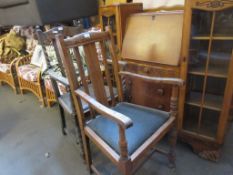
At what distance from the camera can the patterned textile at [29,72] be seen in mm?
2431

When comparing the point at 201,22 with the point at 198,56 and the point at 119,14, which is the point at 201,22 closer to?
the point at 198,56

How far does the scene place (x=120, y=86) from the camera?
4.88ft

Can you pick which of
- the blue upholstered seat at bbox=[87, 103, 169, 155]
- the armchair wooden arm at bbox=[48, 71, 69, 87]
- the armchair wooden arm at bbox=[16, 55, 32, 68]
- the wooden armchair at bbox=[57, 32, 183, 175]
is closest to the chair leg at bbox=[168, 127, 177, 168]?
the wooden armchair at bbox=[57, 32, 183, 175]

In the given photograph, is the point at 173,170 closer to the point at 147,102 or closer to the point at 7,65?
the point at 147,102

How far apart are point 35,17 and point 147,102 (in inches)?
62.8

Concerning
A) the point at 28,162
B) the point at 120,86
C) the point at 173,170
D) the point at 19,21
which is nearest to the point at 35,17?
the point at 19,21

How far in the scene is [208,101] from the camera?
1.40m

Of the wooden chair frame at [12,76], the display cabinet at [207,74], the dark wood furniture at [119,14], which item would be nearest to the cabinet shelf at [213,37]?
the display cabinet at [207,74]

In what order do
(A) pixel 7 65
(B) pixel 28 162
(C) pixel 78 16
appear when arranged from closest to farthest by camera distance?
(B) pixel 28 162, (C) pixel 78 16, (A) pixel 7 65

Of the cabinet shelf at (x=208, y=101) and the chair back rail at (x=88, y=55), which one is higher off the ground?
the chair back rail at (x=88, y=55)

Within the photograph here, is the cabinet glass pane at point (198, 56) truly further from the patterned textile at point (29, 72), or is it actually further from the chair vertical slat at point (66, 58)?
the patterned textile at point (29, 72)

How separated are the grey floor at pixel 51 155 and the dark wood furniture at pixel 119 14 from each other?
41.1 inches

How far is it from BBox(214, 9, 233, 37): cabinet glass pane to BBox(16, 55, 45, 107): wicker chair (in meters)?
1.99

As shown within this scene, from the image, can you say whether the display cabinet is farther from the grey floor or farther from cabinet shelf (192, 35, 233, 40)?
the grey floor
